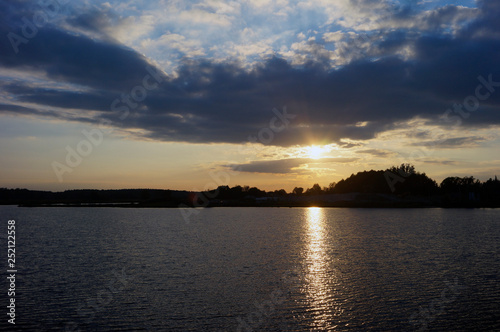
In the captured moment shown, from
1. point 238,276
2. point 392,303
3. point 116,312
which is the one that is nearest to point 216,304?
point 116,312

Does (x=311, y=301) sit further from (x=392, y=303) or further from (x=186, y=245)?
(x=186, y=245)

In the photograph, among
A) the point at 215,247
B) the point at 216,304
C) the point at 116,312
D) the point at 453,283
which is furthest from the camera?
the point at 215,247

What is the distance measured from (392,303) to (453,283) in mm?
11304

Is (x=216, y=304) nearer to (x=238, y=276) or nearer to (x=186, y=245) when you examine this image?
(x=238, y=276)

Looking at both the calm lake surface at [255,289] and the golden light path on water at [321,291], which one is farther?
the golden light path on water at [321,291]

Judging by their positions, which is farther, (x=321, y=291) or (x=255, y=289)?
(x=255, y=289)

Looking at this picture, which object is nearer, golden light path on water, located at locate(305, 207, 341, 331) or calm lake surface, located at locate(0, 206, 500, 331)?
calm lake surface, located at locate(0, 206, 500, 331)

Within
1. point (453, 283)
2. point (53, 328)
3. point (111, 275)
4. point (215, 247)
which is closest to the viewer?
point (53, 328)

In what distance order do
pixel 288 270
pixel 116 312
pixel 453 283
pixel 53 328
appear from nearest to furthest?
1. pixel 53 328
2. pixel 116 312
3. pixel 453 283
4. pixel 288 270

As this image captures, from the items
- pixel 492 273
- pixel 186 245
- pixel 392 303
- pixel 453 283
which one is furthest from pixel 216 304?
pixel 186 245

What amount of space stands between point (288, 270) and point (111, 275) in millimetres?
21019

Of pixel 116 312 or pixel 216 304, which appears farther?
pixel 216 304

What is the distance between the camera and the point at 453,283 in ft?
128

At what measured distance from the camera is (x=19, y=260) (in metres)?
50.8
